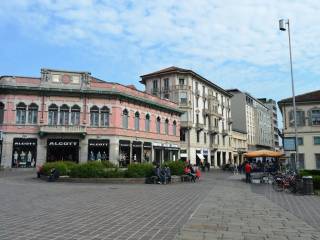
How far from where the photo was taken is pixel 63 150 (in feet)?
133

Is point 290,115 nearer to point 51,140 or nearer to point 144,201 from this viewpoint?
point 51,140

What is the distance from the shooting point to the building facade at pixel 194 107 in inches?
2344

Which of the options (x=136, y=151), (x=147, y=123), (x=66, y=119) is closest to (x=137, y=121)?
(x=147, y=123)

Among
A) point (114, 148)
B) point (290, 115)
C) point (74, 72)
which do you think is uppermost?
point (74, 72)

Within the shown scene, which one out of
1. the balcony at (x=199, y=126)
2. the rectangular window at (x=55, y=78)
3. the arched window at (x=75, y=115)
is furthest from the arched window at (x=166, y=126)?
the rectangular window at (x=55, y=78)

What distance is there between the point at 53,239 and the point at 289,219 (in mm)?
6432

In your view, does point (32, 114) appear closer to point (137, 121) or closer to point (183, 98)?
point (137, 121)

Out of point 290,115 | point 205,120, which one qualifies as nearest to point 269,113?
point 205,120

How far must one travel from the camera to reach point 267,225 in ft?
28.0

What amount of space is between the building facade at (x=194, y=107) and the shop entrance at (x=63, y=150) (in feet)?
76.8

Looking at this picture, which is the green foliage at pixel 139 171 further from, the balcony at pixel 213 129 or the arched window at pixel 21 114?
the balcony at pixel 213 129

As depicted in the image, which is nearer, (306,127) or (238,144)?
(306,127)

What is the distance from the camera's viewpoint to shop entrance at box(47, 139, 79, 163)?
39.5 meters

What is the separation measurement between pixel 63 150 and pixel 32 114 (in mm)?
5576
